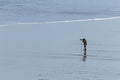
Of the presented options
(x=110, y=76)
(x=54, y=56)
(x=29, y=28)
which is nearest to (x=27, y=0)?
(x=29, y=28)

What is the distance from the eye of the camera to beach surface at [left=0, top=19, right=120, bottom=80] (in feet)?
67.4

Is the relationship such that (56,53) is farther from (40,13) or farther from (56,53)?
(40,13)

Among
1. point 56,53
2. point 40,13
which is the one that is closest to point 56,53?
point 56,53

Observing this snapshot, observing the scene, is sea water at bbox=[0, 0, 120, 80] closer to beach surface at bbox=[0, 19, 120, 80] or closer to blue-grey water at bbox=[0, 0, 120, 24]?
beach surface at bbox=[0, 19, 120, 80]

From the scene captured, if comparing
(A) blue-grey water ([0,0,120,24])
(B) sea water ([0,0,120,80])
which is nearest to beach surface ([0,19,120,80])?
(B) sea water ([0,0,120,80])

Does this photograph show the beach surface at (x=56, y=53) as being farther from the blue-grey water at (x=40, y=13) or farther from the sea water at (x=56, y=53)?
the blue-grey water at (x=40, y=13)

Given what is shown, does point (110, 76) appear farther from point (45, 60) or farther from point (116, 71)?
point (45, 60)

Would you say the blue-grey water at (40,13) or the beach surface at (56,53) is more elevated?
the blue-grey water at (40,13)

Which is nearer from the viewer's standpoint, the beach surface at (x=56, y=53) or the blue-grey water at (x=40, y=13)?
the beach surface at (x=56, y=53)

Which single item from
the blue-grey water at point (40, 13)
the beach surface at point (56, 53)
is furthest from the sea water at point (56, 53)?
the blue-grey water at point (40, 13)

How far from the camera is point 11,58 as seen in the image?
24031 mm

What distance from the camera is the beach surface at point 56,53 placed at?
808 inches

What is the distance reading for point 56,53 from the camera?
25844mm

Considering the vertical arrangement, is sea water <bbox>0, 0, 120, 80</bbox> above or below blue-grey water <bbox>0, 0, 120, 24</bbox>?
below
